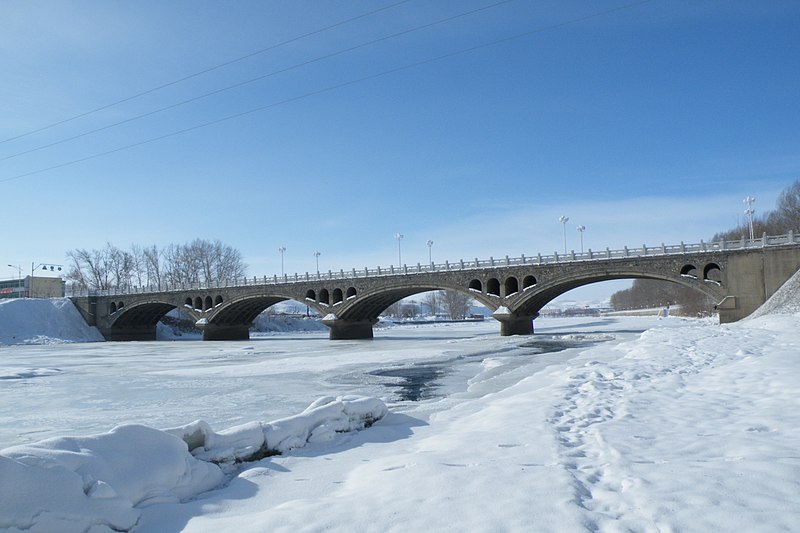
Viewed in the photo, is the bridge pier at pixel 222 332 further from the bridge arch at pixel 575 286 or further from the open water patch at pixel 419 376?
the open water patch at pixel 419 376

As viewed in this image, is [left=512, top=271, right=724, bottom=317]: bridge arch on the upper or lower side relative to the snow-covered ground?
upper

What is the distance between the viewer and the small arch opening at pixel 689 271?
46.8 metres

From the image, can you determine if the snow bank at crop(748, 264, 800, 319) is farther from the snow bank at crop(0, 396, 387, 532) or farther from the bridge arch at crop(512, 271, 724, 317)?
the snow bank at crop(0, 396, 387, 532)

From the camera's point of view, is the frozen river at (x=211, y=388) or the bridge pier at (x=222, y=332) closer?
the frozen river at (x=211, y=388)

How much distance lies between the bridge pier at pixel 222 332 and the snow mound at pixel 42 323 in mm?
16450

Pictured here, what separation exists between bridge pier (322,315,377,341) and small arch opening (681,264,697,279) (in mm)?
33899

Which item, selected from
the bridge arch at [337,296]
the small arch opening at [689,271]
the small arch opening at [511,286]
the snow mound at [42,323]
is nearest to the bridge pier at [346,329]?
the bridge arch at [337,296]

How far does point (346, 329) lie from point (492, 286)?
17.8m

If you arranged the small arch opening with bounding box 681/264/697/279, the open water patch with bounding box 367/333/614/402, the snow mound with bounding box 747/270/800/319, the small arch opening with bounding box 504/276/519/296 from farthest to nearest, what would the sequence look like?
the small arch opening with bounding box 504/276/519/296
the small arch opening with bounding box 681/264/697/279
the snow mound with bounding box 747/270/800/319
the open water patch with bounding box 367/333/614/402

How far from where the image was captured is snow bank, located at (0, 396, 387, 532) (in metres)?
5.38

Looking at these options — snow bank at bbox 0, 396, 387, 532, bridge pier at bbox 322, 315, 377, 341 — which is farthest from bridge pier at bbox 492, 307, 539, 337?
snow bank at bbox 0, 396, 387, 532

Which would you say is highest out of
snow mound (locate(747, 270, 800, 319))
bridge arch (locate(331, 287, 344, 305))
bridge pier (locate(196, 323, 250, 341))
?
bridge arch (locate(331, 287, 344, 305))

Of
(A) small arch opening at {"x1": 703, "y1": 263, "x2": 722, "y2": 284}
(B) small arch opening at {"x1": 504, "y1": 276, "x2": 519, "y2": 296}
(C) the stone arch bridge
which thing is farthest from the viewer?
(B) small arch opening at {"x1": 504, "y1": 276, "x2": 519, "y2": 296}

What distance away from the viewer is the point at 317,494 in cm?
701
